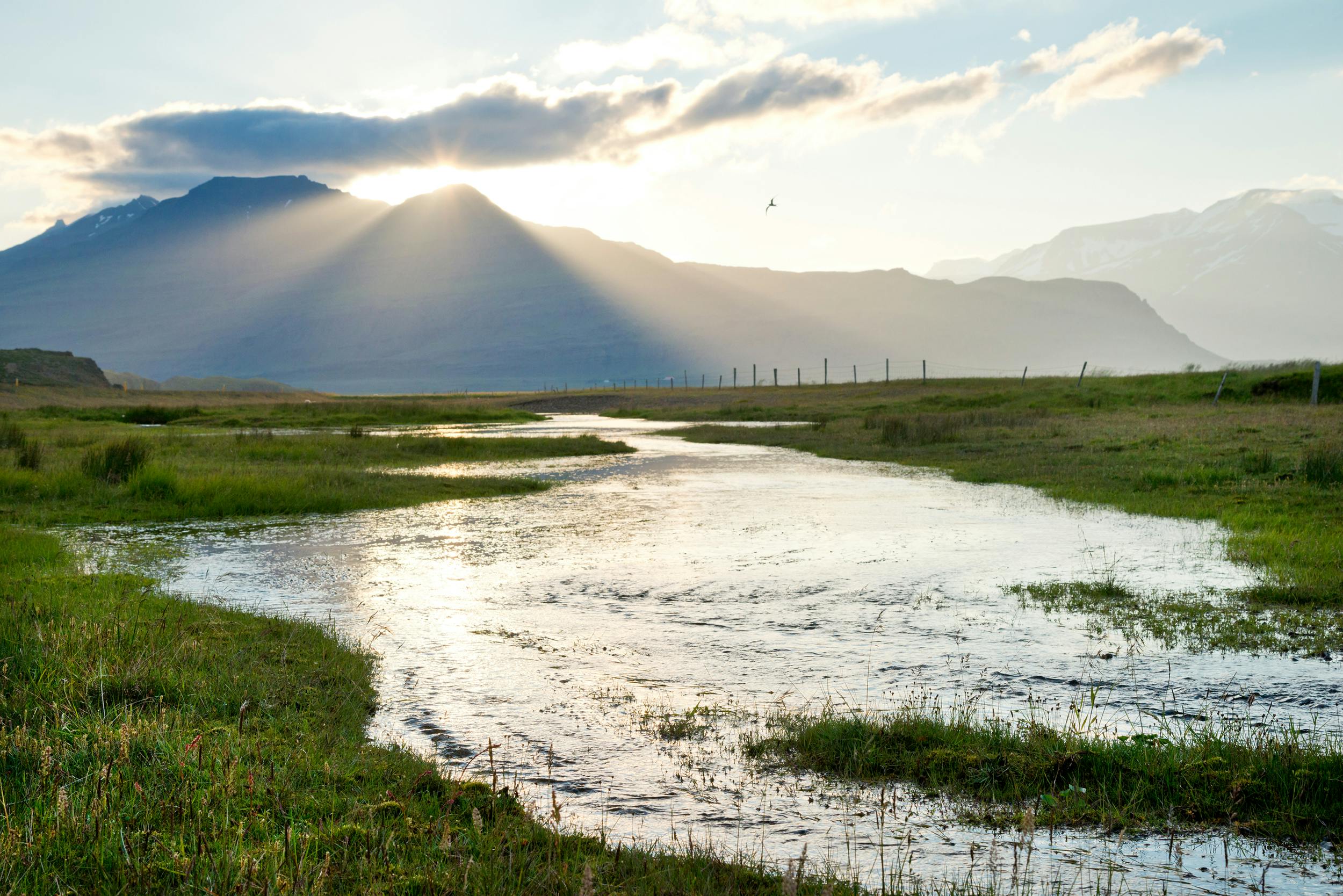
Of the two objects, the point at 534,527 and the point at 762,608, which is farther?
the point at 534,527

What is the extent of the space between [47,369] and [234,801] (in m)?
98.6

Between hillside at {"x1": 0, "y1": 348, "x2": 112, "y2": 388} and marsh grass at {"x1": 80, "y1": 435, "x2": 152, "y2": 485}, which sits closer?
marsh grass at {"x1": 80, "y1": 435, "x2": 152, "y2": 485}

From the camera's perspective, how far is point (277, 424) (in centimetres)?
A: 4784

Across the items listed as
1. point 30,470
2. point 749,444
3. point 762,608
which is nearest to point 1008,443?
point 749,444

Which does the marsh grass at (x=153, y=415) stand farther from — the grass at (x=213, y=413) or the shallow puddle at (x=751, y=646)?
the shallow puddle at (x=751, y=646)

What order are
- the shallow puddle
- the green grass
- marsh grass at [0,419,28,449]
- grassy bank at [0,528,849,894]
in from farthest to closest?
1. the green grass
2. marsh grass at [0,419,28,449]
3. the shallow puddle
4. grassy bank at [0,528,849,894]

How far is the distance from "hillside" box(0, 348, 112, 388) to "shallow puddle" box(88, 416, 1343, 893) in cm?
7792

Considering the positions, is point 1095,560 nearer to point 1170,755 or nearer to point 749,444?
point 1170,755

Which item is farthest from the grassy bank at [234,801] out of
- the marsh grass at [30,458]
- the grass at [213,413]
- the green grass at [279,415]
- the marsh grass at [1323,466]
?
the grass at [213,413]

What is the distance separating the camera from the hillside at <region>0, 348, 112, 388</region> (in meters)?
79.1

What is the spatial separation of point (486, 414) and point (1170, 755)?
57.6m

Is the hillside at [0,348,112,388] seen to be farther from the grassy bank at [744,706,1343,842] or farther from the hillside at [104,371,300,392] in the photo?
the grassy bank at [744,706,1343,842]

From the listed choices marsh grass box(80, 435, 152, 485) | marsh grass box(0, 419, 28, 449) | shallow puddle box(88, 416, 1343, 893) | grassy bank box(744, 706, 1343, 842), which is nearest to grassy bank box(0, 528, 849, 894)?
shallow puddle box(88, 416, 1343, 893)

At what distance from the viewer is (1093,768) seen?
5.44m
